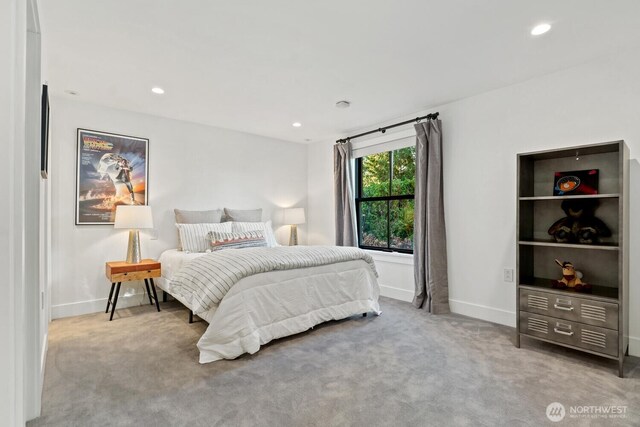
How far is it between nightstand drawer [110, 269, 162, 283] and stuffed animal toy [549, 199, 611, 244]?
3879mm

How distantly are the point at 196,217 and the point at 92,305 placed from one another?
1.48m

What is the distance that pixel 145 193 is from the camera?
4.01 m

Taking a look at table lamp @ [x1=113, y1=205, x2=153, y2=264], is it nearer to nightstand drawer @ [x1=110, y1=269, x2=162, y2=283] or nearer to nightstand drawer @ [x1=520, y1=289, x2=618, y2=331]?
nightstand drawer @ [x1=110, y1=269, x2=162, y2=283]

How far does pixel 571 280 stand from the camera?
2.57m

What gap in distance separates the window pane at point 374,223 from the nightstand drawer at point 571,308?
212cm

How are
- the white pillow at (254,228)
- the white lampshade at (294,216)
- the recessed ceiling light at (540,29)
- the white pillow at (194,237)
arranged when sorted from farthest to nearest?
1. the white lampshade at (294,216)
2. the white pillow at (254,228)
3. the white pillow at (194,237)
4. the recessed ceiling light at (540,29)

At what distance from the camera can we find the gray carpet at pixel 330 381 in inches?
69.7

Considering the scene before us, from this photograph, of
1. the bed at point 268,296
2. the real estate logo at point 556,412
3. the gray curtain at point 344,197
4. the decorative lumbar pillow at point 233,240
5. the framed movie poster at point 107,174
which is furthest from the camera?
the gray curtain at point 344,197

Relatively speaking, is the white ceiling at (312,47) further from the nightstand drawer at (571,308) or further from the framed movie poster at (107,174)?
the nightstand drawer at (571,308)

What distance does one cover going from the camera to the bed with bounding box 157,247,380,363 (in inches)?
98.0

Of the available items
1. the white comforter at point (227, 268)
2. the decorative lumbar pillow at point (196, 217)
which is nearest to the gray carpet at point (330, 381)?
the white comforter at point (227, 268)

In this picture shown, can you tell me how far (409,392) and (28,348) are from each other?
2.13m

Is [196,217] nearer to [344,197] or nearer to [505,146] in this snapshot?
[344,197]

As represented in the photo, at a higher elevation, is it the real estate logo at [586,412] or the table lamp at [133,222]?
the table lamp at [133,222]
